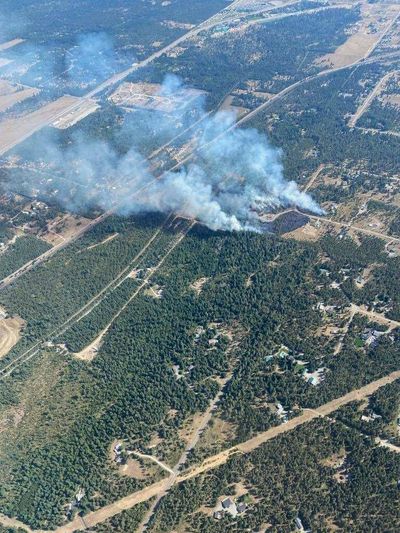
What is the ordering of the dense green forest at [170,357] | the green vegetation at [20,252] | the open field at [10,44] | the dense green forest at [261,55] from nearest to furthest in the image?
the dense green forest at [170,357], the green vegetation at [20,252], the dense green forest at [261,55], the open field at [10,44]

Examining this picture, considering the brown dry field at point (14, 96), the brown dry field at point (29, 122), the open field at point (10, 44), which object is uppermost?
the open field at point (10, 44)

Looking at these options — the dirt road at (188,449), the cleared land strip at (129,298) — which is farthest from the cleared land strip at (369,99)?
the dirt road at (188,449)

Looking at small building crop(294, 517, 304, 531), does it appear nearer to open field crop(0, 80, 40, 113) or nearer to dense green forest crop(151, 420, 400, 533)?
dense green forest crop(151, 420, 400, 533)

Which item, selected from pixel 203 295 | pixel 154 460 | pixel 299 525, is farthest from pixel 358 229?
pixel 299 525

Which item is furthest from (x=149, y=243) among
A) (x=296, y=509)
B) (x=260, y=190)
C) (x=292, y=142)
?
(x=296, y=509)

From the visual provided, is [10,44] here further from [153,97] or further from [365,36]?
[365,36]

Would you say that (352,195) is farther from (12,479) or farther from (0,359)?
(12,479)

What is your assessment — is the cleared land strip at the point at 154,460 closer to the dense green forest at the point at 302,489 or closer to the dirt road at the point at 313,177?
the dense green forest at the point at 302,489
